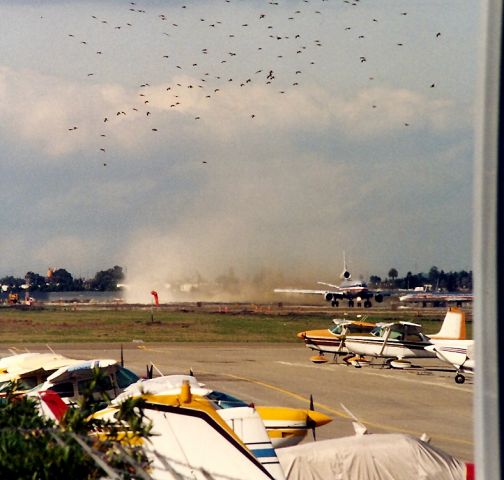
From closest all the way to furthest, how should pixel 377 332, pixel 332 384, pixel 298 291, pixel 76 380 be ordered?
pixel 76 380 → pixel 332 384 → pixel 377 332 → pixel 298 291

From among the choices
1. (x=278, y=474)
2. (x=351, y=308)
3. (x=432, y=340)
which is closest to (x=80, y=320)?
(x=351, y=308)

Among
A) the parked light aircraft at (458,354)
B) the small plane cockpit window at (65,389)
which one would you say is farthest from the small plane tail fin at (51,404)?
the parked light aircraft at (458,354)

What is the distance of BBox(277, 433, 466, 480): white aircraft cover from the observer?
14664 millimetres

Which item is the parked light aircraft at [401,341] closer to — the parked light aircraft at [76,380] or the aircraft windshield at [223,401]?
the parked light aircraft at [76,380]

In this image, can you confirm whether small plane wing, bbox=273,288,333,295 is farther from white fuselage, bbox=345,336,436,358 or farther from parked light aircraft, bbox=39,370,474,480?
parked light aircraft, bbox=39,370,474,480

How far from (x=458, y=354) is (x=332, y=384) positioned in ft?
20.0

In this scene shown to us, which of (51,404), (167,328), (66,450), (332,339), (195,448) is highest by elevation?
(66,450)

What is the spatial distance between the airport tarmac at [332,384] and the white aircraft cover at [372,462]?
8.96 metres

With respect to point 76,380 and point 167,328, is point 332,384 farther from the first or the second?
point 167,328

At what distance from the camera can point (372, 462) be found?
48.2ft

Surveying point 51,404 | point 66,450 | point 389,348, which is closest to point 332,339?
point 389,348

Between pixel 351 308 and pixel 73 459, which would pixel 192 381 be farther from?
pixel 351 308

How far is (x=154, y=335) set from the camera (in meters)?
73.4

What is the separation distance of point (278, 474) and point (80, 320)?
8059cm
